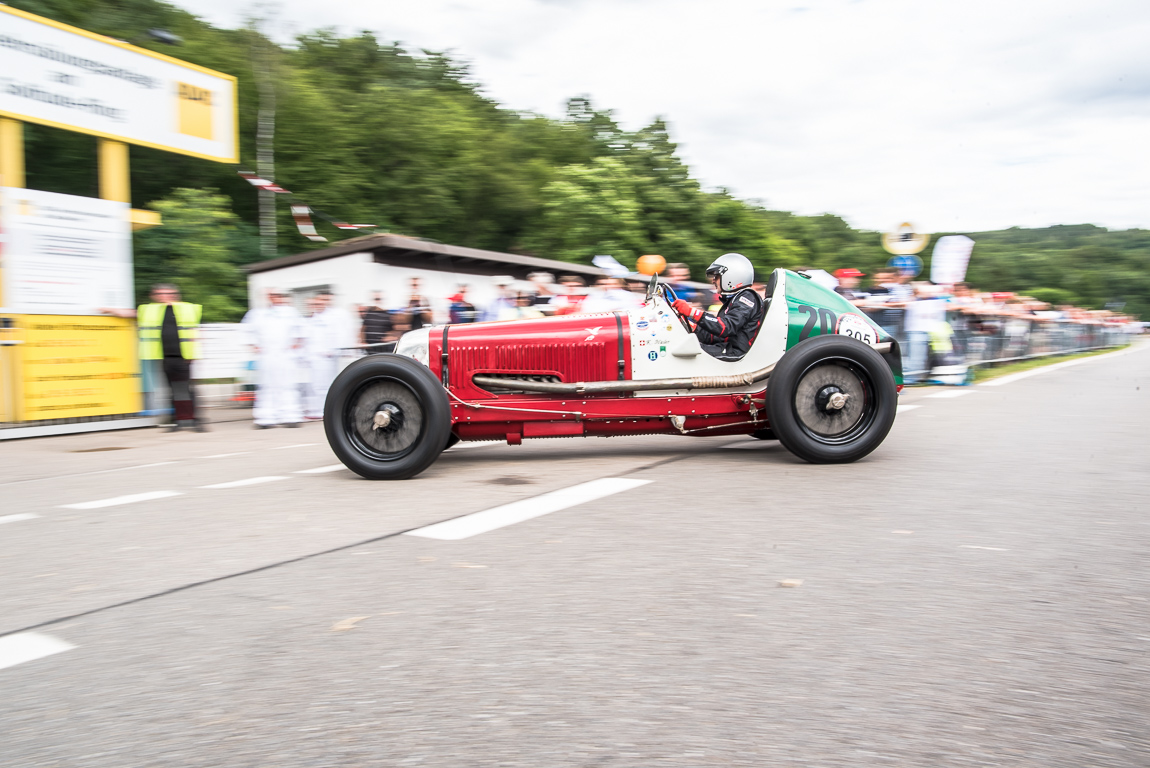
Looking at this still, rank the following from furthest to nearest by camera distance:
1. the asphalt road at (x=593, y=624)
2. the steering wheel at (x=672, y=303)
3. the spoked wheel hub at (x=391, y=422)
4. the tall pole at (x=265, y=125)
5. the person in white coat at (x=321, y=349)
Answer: the tall pole at (x=265, y=125)
the person in white coat at (x=321, y=349)
the steering wheel at (x=672, y=303)
the spoked wheel hub at (x=391, y=422)
the asphalt road at (x=593, y=624)

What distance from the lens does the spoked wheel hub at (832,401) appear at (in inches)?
250

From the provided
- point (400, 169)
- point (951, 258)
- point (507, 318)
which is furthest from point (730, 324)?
point (400, 169)

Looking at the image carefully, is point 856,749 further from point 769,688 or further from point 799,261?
point 799,261

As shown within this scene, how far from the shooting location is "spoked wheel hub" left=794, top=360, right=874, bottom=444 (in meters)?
6.34

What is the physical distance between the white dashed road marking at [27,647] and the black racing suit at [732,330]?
15.4ft

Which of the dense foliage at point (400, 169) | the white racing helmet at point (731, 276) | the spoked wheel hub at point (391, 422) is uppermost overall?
the dense foliage at point (400, 169)

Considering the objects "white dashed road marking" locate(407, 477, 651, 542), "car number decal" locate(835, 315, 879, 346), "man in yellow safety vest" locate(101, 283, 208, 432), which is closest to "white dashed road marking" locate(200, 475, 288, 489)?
"white dashed road marking" locate(407, 477, 651, 542)

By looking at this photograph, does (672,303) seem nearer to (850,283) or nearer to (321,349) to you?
(321,349)

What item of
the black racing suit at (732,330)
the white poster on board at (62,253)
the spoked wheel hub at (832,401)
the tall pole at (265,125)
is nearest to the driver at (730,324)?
the black racing suit at (732,330)

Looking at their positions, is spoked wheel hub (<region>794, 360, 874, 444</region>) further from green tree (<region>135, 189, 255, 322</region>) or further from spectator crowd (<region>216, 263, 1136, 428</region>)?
green tree (<region>135, 189, 255, 322</region>)

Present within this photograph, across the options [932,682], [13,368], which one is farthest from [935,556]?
[13,368]

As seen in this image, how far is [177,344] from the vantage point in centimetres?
1090

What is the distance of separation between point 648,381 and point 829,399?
1305 mm

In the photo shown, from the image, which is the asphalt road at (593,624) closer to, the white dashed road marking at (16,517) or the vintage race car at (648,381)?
the white dashed road marking at (16,517)
